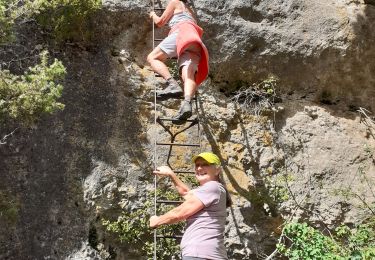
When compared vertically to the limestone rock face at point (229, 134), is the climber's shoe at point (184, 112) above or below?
above

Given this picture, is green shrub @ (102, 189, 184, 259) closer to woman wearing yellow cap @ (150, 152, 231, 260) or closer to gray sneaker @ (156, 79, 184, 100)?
gray sneaker @ (156, 79, 184, 100)

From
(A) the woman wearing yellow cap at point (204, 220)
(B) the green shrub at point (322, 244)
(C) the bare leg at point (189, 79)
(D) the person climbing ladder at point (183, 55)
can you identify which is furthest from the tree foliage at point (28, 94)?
(B) the green shrub at point (322, 244)

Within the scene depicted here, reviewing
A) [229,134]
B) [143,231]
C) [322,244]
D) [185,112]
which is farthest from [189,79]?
[322,244]

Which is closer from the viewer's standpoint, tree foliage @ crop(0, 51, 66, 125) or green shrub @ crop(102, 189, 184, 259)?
tree foliage @ crop(0, 51, 66, 125)

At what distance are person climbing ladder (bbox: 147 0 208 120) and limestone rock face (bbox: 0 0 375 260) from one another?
112 cm

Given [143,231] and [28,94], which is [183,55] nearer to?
[28,94]

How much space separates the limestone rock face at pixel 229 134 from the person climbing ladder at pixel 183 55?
112 cm

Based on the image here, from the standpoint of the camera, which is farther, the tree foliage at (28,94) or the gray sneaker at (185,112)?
the gray sneaker at (185,112)

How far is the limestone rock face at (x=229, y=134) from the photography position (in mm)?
6773

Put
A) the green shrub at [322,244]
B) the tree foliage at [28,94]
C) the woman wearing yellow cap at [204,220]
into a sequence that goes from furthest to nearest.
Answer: the green shrub at [322,244] < the tree foliage at [28,94] < the woman wearing yellow cap at [204,220]

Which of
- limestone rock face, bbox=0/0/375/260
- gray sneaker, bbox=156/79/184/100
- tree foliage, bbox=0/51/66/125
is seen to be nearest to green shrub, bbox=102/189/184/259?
limestone rock face, bbox=0/0/375/260

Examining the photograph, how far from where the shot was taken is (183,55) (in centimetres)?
641

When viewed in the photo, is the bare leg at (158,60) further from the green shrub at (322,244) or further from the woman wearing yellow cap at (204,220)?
the green shrub at (322,244)

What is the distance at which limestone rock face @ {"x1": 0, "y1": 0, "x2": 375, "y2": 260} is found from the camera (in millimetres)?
6773
